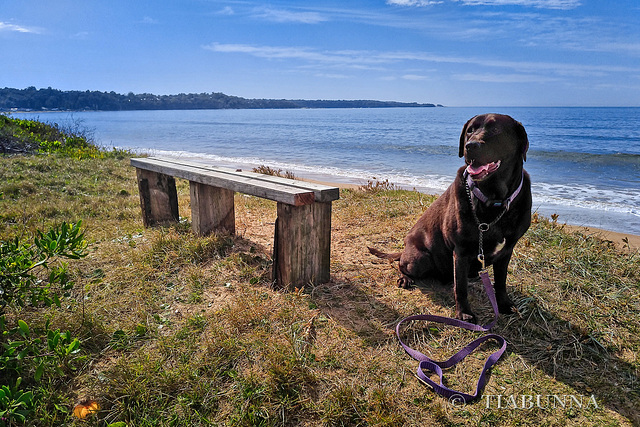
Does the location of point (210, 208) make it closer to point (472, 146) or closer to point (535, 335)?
point (472, 146)

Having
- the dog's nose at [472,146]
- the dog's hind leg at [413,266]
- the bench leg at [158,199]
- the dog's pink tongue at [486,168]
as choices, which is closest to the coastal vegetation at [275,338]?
the dog's hind leg at [413,266]

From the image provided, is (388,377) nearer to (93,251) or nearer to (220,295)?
(220,295)

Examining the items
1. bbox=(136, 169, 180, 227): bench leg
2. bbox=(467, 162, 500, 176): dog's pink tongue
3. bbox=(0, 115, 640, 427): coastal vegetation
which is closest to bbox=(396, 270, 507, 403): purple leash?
bbox=(0, 115, 640, 427): coastal vegetation

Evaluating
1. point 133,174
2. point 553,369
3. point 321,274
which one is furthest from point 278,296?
point 133,174

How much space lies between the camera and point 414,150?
883 inches

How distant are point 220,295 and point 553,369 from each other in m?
2.57

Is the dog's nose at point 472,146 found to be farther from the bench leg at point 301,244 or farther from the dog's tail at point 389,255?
the dog's tail at point 389,255

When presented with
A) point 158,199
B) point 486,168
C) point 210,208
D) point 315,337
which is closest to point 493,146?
point 486,168

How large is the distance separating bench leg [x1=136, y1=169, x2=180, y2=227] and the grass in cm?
44

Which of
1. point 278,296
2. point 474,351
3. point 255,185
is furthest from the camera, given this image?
point 255,185

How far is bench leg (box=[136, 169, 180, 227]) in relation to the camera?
5.05 meters

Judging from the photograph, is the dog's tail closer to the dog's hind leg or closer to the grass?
the grass

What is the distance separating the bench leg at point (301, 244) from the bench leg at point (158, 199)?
2.39 meters

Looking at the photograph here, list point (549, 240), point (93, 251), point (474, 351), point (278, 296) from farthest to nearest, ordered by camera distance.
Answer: point (549, 240) → point (93, 251) → point (278, 296) → point (474, 351)
